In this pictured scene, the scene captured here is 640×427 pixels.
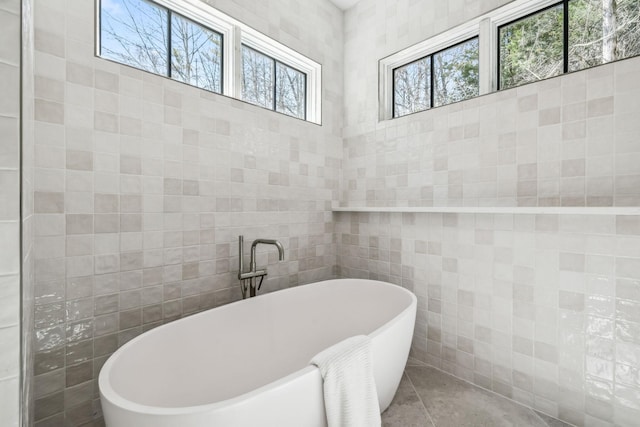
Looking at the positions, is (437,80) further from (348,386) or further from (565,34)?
(348,386)

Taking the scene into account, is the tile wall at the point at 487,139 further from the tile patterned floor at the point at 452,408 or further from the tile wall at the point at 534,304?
the tile patterned floor at the point at 452,408

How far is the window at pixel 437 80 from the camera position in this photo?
80.1 inches

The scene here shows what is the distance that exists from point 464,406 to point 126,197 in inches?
88.7

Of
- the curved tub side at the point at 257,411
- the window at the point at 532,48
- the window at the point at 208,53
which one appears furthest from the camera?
the window at the point at 532,48

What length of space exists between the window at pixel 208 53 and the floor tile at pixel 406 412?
223 centimetres

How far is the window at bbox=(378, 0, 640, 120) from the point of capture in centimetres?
156

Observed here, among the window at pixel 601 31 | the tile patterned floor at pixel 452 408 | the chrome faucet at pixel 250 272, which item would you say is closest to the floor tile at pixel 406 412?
the tile patterned floor at pixel 452 408

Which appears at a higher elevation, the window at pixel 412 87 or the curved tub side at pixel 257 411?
the window at pixel 412 87

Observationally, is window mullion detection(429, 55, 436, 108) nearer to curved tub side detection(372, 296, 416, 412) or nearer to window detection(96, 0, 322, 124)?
window detection(96, 0, 322, 124)

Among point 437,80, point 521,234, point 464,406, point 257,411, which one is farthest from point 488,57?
point 257,411

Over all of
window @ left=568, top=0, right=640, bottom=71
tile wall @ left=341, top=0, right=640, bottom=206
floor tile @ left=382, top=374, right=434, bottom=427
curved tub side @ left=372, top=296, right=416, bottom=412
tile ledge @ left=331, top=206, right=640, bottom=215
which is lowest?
floor tile @ left=382, top=374, right=434, bottom=427

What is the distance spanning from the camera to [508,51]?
189 cm

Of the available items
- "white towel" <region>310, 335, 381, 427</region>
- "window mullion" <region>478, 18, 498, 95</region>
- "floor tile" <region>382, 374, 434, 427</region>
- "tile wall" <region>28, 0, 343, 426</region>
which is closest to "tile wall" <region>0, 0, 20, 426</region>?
"white towel" <region>310, 335, 381, 427</region>

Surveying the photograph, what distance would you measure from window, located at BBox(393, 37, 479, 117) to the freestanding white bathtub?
4.97 feet
